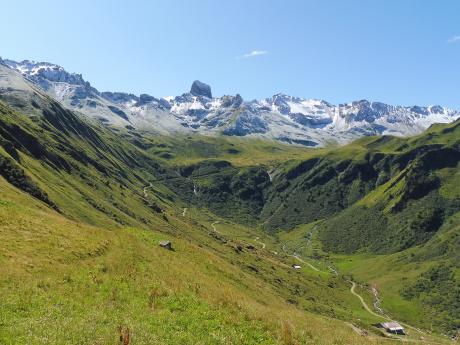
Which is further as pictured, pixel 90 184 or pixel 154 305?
pixel 90 184

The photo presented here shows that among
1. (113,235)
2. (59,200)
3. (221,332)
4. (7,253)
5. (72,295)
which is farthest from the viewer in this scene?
(59,200)

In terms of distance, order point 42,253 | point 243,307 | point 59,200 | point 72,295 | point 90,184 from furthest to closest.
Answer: point 90,184 → point 59,200 → point 42,253 → point 243,307 → point 72,295

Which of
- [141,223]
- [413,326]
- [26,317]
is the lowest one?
[413,326]

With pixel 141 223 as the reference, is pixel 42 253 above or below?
above

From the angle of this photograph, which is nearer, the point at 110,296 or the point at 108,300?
the point at 108,300

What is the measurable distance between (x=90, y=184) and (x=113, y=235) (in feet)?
517

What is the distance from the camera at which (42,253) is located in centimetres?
3738

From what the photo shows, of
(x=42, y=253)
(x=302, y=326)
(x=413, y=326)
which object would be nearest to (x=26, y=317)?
(x=42, y=253)

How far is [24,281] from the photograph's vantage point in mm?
30281

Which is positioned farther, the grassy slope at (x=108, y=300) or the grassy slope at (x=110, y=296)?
the grassy slope at (x=110, y=296)

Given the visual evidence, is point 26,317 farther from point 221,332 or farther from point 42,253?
point 42,253

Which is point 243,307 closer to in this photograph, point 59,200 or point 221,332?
point 221,332

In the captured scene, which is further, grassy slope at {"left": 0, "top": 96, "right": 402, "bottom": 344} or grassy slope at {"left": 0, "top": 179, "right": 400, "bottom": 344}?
grassy slope at {"left": 0, "top": 96, "right": 402, "bottom": 344}

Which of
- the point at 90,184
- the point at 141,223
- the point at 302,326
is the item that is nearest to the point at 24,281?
the point at 302,326
